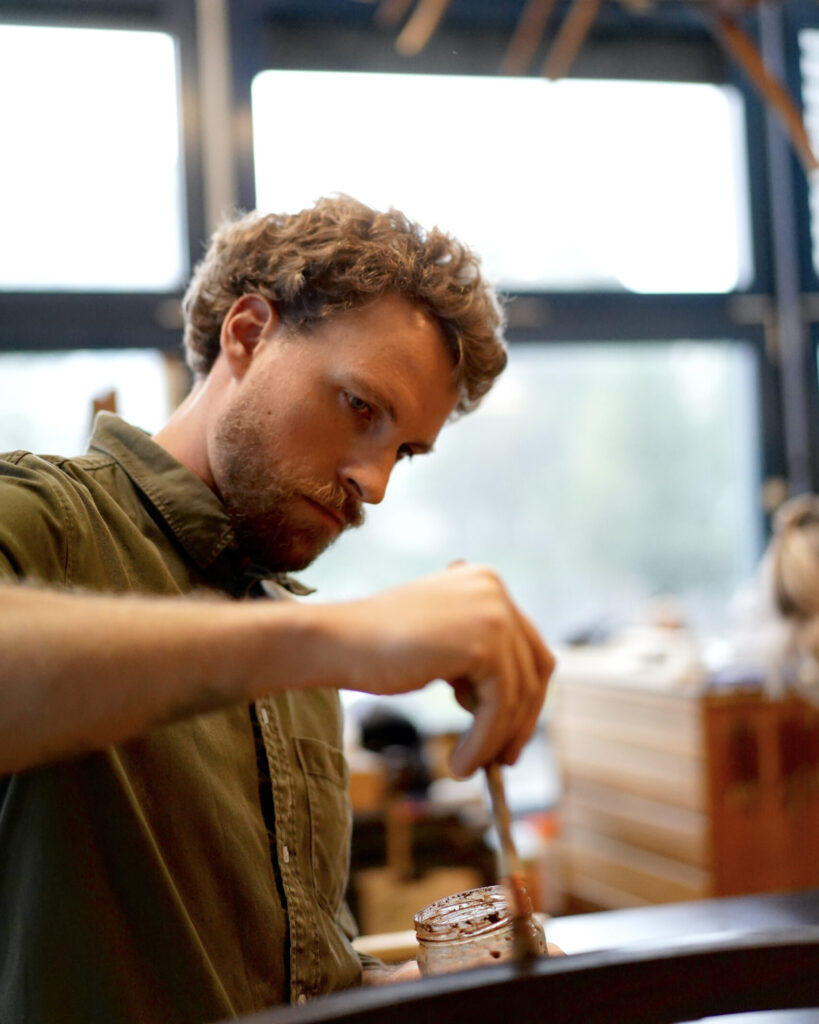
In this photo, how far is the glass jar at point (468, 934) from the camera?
2.51ft

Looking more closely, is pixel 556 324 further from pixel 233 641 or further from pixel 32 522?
pixel 233 641

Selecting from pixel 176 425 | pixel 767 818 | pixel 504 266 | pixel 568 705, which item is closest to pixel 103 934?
pixel 176 425

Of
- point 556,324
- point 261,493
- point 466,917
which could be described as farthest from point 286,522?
point 556,324

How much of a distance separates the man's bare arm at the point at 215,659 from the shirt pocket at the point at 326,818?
591 millimetres

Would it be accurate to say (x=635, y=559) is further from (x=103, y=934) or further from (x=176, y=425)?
(x=103, y=934)

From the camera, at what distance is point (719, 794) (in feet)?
9.86

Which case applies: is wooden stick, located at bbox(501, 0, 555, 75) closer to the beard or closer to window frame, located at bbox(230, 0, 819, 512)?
window frame, located at bbox(230, 0, 819, 512)

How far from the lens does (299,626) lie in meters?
0.60

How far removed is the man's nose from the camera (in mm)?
1153

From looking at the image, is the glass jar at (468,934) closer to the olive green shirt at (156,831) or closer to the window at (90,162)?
the olive green shirt at (156,831)

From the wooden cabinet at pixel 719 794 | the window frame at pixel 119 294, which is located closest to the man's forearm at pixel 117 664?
the wooden cabinet at pixel 719 794

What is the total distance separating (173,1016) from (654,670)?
2.56m

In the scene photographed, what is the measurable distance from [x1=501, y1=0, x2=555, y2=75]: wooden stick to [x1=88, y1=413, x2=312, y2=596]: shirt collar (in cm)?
316

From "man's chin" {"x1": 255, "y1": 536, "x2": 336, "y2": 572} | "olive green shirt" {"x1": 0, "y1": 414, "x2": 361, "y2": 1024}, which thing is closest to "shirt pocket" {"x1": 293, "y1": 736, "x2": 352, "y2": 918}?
"olive green shirt" {"x1": 0, "y1": 414, "x2": 361, "y2": 1024}
